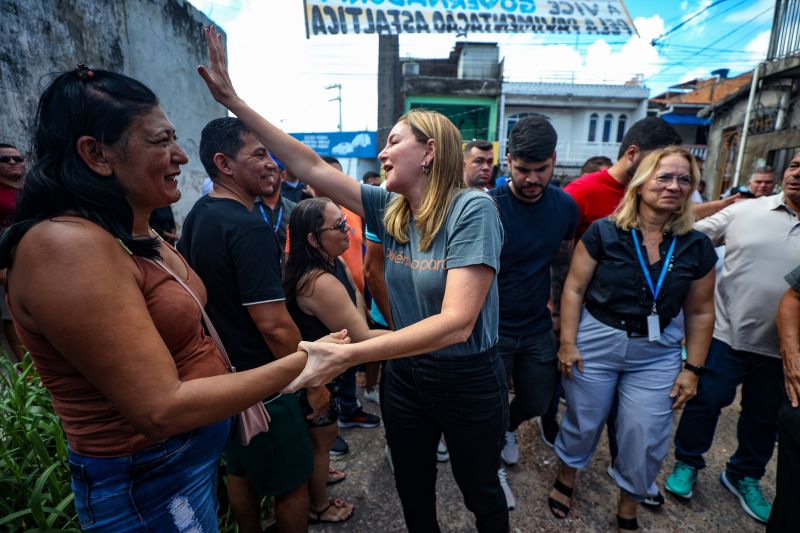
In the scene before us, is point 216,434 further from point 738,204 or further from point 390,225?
point 738,204

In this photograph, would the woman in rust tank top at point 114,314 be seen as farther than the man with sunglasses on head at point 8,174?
No

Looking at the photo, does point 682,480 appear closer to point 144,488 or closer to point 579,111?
point 144,488

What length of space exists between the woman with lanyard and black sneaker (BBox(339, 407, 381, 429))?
1.70 metres

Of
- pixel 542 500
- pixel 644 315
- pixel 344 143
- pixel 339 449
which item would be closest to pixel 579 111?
pixel 344 143

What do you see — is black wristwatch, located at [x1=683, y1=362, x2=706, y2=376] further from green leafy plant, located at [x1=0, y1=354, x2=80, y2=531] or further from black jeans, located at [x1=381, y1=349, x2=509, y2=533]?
green leafy plant, located at [x1=0, y1=354, x2=80, y2=531]

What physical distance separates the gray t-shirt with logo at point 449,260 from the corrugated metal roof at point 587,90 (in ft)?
71.9

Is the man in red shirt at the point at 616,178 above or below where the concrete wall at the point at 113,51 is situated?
below

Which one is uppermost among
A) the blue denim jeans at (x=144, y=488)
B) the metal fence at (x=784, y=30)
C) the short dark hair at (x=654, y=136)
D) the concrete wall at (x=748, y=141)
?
the metal fence at (x=784, y=30)

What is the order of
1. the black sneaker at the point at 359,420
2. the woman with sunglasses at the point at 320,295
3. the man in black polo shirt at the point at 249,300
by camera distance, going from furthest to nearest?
the black sneaker at the point at 359,420
the woman with sunglasses at the point at 320,295
the man in black polo shirt at the point at 249,300

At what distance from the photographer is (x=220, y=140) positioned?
75.8 inches

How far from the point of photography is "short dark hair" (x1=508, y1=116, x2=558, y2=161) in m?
2.48

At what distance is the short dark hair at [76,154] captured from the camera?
101 centimetres

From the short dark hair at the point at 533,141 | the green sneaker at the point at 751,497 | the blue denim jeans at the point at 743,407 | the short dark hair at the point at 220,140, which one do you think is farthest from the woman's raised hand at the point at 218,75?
the green sneaker at the point at 751,497

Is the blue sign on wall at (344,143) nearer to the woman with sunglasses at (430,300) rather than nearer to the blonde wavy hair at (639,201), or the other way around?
the blonde wavy hair at (639,201)
